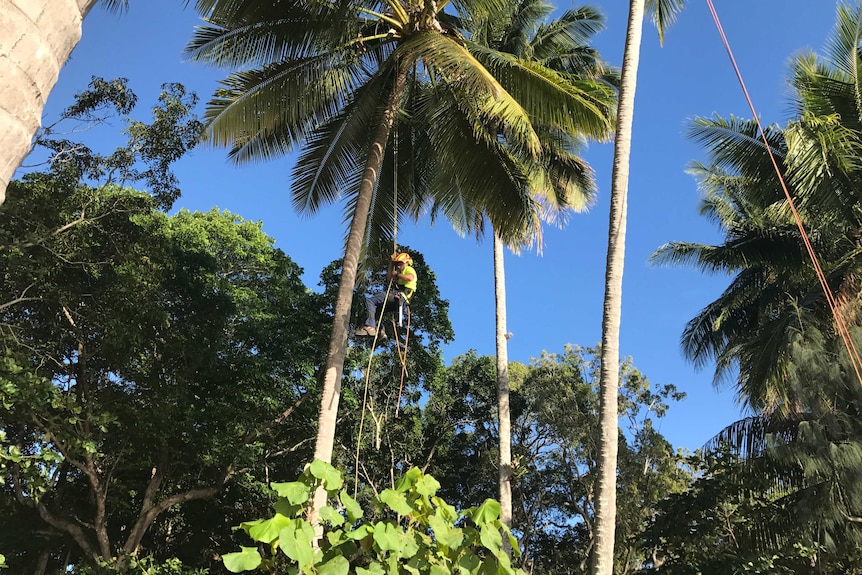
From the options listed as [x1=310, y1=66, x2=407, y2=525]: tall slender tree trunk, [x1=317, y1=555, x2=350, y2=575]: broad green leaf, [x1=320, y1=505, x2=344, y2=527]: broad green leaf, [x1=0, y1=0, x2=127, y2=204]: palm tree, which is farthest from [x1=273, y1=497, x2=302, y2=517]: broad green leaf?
[x1=310, y1=66, x2=407, y2=525]: tall slender tree trunk

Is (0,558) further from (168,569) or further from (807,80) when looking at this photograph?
(807,80)

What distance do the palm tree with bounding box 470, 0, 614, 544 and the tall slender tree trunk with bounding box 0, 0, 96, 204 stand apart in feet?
26.7

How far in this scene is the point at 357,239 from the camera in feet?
23.7

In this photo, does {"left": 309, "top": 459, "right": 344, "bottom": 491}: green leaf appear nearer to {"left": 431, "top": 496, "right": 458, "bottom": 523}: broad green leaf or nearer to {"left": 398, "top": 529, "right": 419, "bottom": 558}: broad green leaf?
{"left": 398, "top": 529, "right": 419, "bottom": 558}: broad green leaf

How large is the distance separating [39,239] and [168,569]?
235 inches

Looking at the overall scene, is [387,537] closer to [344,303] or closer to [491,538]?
[491,538]

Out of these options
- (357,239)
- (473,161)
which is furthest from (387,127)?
(357,239)

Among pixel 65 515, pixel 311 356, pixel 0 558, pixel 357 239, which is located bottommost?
pixel 0 558

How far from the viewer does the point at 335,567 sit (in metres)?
2.42

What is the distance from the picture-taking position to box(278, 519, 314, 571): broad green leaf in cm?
228

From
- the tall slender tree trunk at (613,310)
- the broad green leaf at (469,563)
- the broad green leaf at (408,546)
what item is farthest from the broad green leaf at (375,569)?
the tall slender tree trunk at (613,310)

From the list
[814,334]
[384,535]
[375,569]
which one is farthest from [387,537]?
[814,334]

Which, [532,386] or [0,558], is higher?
[532,386]

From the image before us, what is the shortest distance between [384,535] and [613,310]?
3.90 metres
